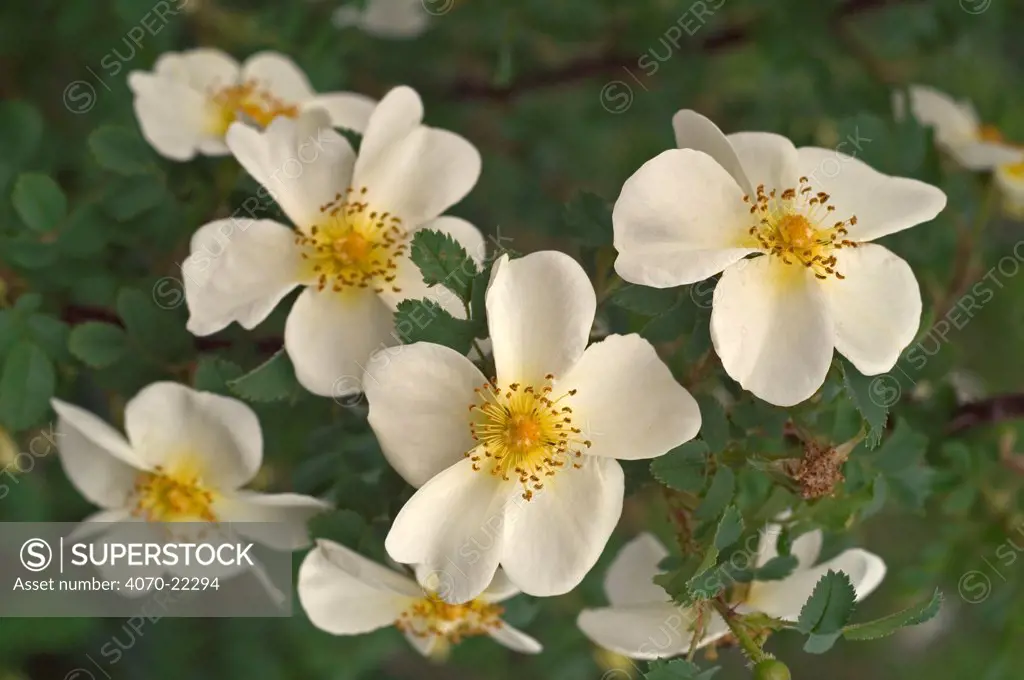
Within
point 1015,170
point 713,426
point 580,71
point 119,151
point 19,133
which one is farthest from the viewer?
point 580,71

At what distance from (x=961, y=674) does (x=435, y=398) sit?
1348 mm

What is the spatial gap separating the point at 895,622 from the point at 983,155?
2.45 feet

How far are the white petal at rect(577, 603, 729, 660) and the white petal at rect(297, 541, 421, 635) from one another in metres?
0.19

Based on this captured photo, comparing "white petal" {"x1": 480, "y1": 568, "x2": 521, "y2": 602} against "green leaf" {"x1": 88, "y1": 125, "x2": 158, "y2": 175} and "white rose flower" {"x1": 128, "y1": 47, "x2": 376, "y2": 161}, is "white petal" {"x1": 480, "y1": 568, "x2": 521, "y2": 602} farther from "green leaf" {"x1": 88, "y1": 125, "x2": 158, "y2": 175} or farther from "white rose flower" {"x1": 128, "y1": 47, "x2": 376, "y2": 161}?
"green leaf" {"x1": 88, "y1": 125, "x2": 158, "y2": 175}

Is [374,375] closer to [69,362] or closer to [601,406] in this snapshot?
[601,406]

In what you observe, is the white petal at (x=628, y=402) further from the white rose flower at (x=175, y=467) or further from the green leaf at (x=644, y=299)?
the white rose flower at (x=175, y=467)

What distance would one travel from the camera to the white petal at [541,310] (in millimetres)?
734

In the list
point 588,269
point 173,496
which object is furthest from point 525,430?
point 173,496

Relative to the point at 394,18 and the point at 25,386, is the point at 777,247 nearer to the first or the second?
the point at 25,386

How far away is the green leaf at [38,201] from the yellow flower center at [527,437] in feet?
1.96

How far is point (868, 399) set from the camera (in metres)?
0.78

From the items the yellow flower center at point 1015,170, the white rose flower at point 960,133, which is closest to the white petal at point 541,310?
the white rose flower at point 960,133

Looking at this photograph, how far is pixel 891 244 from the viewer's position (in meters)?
1.14

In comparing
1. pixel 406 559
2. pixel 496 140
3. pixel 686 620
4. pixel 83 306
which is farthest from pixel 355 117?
pixel 496 140
